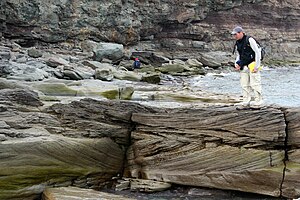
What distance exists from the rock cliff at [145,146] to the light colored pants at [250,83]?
A: 1.36 m

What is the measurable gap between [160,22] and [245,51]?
44.5 metres

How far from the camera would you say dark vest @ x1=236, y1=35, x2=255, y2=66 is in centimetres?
1068

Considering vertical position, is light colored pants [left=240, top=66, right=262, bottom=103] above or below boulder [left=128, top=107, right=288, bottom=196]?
above

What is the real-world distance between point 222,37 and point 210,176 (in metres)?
53.6

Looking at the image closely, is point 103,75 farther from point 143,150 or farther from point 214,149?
point 214,149

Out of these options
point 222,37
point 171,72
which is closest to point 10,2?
point 171,72

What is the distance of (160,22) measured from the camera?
5456 centimetres

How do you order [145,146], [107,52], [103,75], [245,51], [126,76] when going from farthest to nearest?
[107,52] < [126,76] < [103,75] < [245,51] < [145,146]

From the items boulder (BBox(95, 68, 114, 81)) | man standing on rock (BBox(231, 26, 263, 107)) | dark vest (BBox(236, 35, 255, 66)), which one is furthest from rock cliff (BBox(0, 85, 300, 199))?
boulder (BBox(95, 68, 114, 81))

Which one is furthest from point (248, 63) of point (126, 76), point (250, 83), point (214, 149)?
point (126, 76)

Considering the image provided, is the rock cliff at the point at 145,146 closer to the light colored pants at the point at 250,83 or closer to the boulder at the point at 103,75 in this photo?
the light colored pants at the point at 250,83

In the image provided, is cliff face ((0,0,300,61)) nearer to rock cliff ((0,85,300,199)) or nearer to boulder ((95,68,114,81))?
boulder ((95,68,114,81))

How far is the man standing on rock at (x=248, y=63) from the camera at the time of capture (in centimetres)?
1053

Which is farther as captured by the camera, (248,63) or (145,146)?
(248,63)
